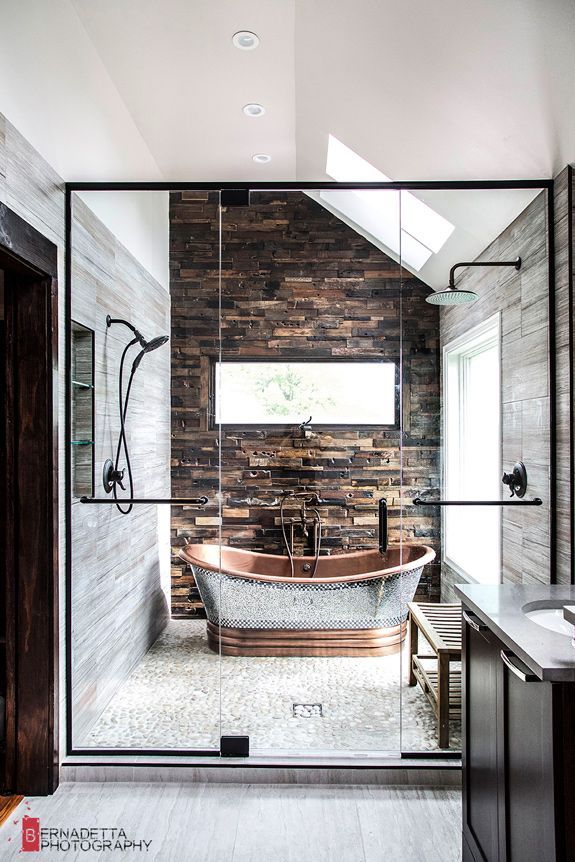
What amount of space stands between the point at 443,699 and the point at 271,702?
0.71 m

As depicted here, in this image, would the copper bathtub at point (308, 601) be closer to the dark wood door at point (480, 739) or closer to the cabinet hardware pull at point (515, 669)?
the dark wood door at point (480, 739)

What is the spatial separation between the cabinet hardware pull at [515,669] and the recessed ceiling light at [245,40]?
6.93 feet

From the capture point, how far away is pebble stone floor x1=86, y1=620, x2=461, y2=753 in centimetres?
241

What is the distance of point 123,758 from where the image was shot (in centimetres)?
244

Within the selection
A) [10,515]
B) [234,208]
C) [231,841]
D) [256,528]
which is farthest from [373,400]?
[231,841]

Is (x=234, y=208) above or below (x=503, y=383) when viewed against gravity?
above

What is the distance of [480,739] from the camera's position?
165 centimetres

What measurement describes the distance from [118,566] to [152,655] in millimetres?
405

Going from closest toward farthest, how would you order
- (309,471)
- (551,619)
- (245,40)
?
(551,619), (245,40), (309,471)

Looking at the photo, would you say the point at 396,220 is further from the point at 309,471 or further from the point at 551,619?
the point at 551,619

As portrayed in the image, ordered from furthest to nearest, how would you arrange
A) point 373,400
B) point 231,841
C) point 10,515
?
point 373,400 → point 10,515 → point 231,841

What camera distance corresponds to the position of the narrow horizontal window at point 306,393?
240 centimetres

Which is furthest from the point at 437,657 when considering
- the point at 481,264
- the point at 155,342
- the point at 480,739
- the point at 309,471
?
the point at 155,342

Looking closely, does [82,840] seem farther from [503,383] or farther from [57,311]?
[503,383]
